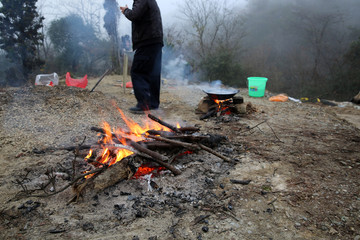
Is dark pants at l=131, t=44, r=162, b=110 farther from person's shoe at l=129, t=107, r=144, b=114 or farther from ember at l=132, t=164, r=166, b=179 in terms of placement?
ember at l=132, t=164, r=166, b=179

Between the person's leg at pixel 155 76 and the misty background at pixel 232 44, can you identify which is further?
the misty background at pixel 232 44

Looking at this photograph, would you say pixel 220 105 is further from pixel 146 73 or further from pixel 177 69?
pixel 177 69

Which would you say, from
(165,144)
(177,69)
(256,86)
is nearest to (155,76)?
(165,144)

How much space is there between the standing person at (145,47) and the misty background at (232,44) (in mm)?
5248

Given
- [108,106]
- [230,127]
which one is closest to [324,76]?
[230,127]

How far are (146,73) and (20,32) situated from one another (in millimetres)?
6550

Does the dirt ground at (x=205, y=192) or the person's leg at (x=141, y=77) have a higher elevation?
the person's leg at (x=141, y=77)

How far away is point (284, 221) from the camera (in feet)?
5.46

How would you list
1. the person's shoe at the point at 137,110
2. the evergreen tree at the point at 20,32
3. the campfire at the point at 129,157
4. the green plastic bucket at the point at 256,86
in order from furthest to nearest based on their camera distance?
1. the evergreen tree at the point at 20,32
2. the green plastic bucket at the point at 256,86
3. the person's shoe at the point at 137,110
4. the campfire at the point at 129,157

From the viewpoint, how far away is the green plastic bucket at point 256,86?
6.83 meters

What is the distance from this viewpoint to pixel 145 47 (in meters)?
4.10

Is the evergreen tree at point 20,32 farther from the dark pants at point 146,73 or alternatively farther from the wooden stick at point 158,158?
the wooden stick at point 158,158

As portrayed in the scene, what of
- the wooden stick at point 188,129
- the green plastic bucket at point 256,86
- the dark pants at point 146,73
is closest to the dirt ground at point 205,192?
the wooden stick at point 188,129

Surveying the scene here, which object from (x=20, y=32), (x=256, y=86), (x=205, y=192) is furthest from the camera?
(x=20, y=32)
